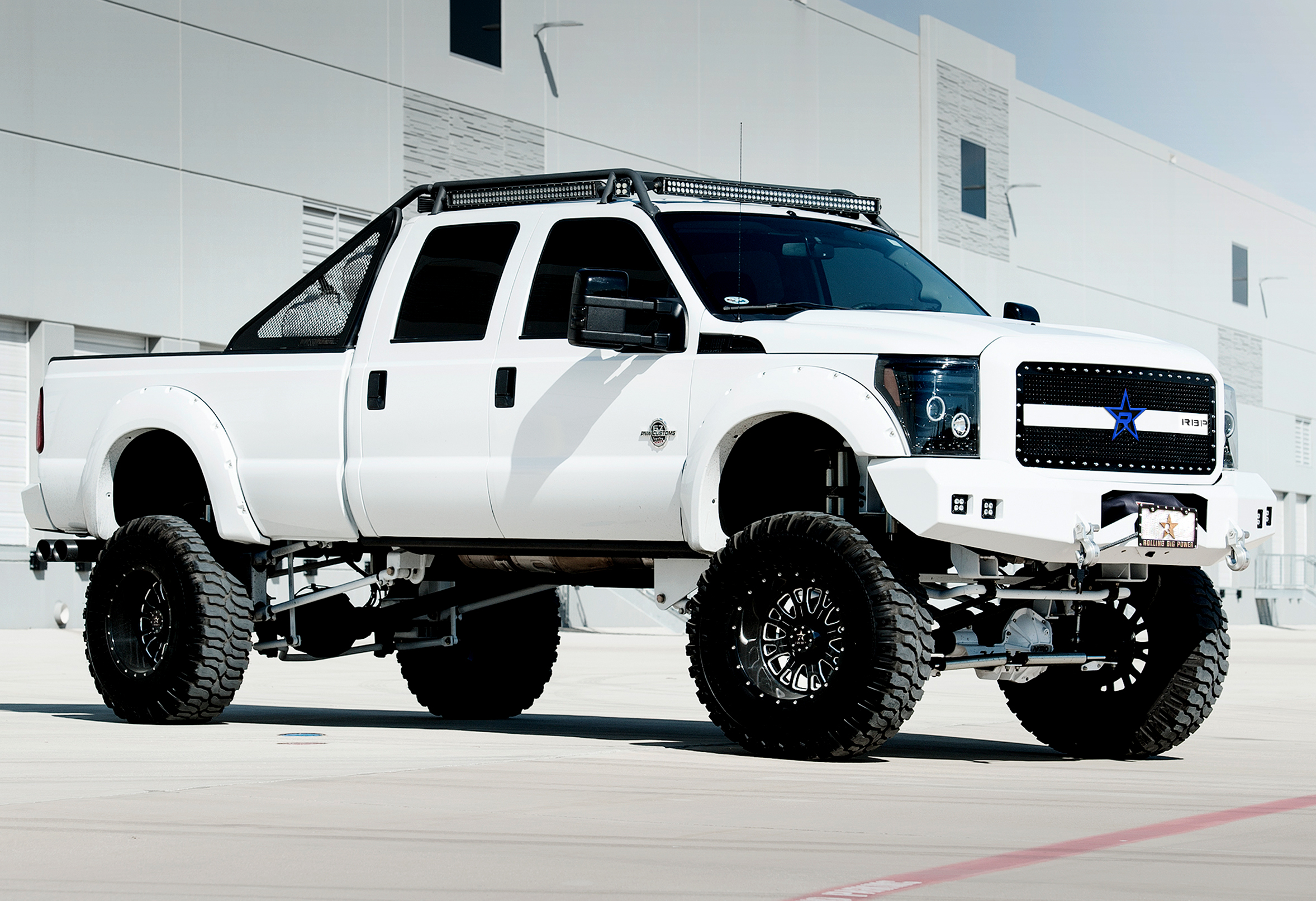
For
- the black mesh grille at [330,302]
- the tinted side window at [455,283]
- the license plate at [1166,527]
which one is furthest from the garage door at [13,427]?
the license plate at [1166,527]

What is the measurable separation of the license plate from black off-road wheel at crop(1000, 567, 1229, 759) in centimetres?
78

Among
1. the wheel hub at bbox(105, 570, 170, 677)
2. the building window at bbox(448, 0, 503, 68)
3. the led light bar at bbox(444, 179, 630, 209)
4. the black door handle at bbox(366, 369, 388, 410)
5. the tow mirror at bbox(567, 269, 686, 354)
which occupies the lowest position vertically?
the wheel hub at bbox(105, 570, 170, 677)

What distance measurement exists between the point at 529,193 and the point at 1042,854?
5.26 meters

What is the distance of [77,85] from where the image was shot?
26.6m

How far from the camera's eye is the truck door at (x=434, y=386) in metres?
9.71

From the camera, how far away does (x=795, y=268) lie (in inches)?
376

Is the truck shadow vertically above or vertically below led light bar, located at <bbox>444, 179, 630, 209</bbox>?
below

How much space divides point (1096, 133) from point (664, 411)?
45.6 metres

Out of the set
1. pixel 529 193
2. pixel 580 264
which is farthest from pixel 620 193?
pixel 529 193

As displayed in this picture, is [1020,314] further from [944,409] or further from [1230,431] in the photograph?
[944,409]

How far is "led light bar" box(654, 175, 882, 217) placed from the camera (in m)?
9.88

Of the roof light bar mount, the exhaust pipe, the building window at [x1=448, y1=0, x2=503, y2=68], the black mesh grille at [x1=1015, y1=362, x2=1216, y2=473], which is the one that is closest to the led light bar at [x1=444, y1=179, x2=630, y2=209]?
the roof light bar mount

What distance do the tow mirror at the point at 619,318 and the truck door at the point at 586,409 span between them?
68 mm

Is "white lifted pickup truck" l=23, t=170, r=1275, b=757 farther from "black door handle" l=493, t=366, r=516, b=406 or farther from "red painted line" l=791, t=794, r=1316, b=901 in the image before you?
"red painted line" l=791, t=794, r=1316, b=901
